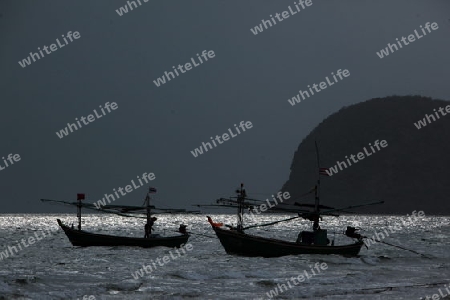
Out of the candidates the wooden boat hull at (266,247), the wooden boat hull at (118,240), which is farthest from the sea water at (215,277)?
the wooden boat hull at (118,240)

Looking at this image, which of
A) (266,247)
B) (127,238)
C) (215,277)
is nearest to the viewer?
(215,277)

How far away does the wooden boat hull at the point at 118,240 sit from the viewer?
59.9 metres

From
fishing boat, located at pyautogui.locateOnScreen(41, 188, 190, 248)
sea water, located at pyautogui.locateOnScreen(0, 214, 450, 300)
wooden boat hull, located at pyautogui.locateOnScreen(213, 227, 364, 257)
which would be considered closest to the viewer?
sea water, located at pyautogui.locateOnScreen(0, 214, 450, 300)

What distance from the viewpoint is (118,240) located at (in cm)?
6178

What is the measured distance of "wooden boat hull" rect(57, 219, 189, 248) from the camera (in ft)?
196

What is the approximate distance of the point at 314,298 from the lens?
28.1 meters

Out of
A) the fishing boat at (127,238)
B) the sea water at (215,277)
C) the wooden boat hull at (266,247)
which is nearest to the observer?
the sea water at (215,277)

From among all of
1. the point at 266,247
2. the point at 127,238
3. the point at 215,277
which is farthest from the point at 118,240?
the point at 215,277

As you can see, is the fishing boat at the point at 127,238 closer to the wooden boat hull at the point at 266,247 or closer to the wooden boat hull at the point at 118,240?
the wooden boat hull at the point at 118,240

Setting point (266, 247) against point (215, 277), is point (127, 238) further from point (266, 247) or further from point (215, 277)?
point (215, 277)

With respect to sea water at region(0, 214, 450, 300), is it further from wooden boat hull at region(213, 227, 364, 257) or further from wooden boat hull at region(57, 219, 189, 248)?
wooden boat hull at region(57, 219, 189, 248)

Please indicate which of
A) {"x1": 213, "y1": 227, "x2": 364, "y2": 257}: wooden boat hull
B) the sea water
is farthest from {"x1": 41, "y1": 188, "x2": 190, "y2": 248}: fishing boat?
{"x1": 213, "y1": 227, "x2": 364, "y2": 257}: wooden boat hull

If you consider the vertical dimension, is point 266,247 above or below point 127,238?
below

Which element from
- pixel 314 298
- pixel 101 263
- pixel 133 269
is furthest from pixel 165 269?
pixel 314 298
